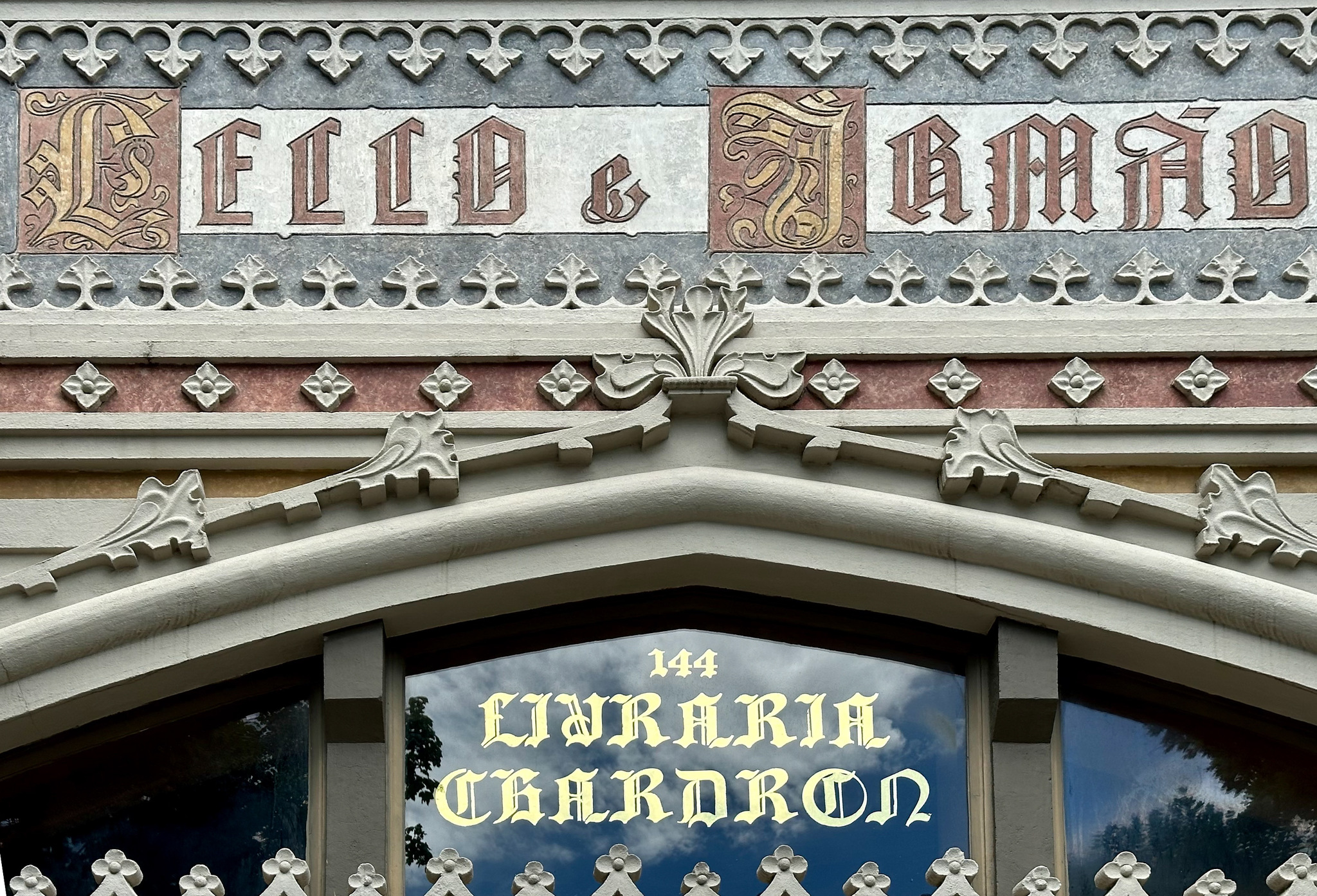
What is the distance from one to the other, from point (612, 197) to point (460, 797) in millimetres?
2508

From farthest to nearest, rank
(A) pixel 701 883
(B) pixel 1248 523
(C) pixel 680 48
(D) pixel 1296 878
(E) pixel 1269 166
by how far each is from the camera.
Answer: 1. (C) pixel 680 48
2. (E) pixel 1269 166
3. (B) pixel 1248 523
4. (A) pixel 701 883
5. (D) pixel 1296 878

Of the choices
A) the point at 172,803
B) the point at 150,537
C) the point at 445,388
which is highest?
the point at 445,388

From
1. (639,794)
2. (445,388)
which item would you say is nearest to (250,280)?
(445,388)

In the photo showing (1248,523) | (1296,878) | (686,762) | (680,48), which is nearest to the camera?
(1296,878)

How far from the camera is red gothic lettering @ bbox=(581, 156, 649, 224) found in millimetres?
11695

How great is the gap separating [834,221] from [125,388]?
2.91 m

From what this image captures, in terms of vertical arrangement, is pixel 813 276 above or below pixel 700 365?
above

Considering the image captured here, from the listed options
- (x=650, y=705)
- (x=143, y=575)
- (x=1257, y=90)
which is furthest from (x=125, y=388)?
(x=1257, y=90)

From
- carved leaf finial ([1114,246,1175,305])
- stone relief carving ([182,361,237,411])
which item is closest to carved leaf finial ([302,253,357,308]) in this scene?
stone relief carving ([182,361,237,411])

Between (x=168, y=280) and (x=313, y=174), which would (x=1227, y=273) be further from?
(x=168, y=280)

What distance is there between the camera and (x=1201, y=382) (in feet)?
36.9

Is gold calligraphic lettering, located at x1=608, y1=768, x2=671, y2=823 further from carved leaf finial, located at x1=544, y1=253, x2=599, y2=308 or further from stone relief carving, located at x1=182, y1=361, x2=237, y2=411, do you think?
stone relief carving, located at x1=182, y1=361, x2=237, y2=411

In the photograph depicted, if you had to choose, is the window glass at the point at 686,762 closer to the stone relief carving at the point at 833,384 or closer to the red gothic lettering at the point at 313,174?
the stone relief carving at the point at 833,384

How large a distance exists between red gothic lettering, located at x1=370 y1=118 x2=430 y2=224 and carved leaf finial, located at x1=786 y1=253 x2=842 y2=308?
152 cm
